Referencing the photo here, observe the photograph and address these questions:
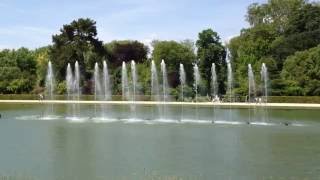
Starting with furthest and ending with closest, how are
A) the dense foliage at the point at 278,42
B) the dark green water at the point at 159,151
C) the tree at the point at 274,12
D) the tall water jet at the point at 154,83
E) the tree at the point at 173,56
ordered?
the tree at the point at 274,12, the tree at the point at 173,56, the tall water jet at the point at 154,83, the dense foliage at the point at 278,42, the dark green water at the point at 159,151

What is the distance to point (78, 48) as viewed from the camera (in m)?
62.7

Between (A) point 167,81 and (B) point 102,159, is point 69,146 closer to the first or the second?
(B) point 102,159

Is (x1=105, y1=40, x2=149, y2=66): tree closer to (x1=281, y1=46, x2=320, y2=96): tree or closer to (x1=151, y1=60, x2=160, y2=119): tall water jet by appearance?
(x1=151, y1=60, x2=160, y2=119): tall water jet

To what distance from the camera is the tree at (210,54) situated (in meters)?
57.2

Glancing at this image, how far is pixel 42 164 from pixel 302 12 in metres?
50.6

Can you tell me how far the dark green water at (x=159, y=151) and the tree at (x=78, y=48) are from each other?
111ft

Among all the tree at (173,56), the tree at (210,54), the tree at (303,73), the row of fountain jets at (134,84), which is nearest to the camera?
the tree at (303,73)

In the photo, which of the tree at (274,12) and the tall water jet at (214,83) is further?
the tree at (274,12)

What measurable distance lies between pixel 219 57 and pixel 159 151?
41.2 metres

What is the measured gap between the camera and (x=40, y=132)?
24.2 m

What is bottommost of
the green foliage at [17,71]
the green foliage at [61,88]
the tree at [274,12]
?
the green foliage at [61,88]

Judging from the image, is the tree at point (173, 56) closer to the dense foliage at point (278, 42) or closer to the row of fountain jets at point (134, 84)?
the row of fountain jets at point (134, 84)

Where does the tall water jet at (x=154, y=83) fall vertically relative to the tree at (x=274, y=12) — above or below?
below

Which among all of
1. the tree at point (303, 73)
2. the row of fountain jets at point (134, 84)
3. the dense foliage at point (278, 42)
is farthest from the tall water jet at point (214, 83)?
the tree at point (303, 73)
